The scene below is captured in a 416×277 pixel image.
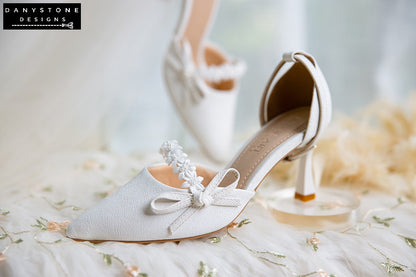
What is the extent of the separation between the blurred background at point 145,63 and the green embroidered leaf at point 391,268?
0.87 meters

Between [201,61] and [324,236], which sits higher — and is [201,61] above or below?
above

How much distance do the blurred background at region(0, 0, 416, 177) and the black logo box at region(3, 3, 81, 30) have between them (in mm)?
20

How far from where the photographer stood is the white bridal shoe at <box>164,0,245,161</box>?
4.33 ft

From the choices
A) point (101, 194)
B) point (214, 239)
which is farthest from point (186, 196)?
point (101, 194)

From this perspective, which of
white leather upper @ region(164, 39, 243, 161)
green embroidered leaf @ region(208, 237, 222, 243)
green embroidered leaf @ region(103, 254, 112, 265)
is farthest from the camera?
white leather upper @ region(164, 39, 243, 161)

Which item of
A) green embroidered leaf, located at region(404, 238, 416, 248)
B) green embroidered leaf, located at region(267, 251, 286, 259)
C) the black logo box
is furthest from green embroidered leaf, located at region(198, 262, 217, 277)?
the black logo box

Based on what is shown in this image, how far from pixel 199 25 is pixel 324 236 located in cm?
92

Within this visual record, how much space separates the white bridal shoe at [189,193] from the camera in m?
0.69

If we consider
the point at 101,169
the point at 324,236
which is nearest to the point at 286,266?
the point at 324,236

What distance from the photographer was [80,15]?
107 centimetres

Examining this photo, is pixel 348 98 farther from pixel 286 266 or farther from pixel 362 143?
pixel 286 266

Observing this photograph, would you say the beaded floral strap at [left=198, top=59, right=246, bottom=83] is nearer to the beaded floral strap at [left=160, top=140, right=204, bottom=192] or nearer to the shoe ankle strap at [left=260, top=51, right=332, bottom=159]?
the shoe ankle strap at [left=260, top=51, right=332, bottom=159]

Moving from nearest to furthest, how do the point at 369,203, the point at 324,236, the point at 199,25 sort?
the point at 324,236 → the point at 369,203 → the point at 199,25

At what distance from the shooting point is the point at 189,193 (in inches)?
28.3
